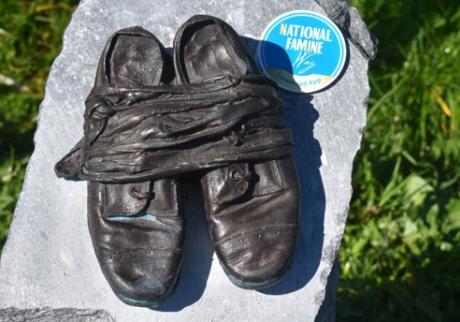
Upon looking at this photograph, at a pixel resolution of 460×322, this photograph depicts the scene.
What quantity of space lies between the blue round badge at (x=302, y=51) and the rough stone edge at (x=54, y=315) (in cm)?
88

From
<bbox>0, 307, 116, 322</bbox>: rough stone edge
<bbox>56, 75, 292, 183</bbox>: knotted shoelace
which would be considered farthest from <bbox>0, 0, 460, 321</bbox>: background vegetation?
<bbox>56, 75, 292, 183</bbox>: knotted shoelace

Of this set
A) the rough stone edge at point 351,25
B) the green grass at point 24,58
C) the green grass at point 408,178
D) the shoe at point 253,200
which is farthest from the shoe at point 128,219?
the green grass at point 24,58

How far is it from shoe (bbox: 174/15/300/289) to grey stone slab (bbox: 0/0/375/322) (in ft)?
0.45

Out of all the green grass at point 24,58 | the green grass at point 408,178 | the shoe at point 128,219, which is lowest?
the green grass at point 408,178

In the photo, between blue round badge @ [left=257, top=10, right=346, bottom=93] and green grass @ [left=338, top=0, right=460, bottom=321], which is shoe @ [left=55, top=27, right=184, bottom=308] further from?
green grass @ [left=338, top=0, right=460, bottom=321]

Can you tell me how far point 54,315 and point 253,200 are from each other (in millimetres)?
656

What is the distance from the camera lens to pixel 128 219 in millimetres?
2199

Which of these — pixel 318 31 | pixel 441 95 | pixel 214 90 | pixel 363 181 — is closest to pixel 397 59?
pixel 441 95

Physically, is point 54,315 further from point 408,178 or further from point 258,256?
point 408,178

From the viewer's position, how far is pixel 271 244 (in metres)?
2.18

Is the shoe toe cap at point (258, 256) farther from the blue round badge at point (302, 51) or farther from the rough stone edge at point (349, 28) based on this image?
the blue round badge at point (302, 51)

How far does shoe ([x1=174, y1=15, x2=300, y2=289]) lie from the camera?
217 centimetres

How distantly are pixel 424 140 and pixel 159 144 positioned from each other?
5.50ft

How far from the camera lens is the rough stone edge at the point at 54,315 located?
229 cm
